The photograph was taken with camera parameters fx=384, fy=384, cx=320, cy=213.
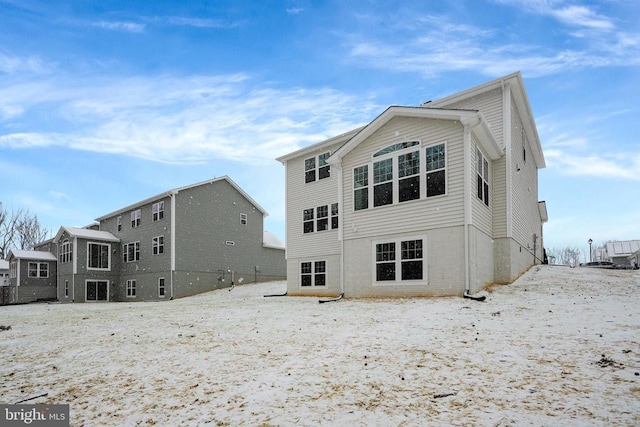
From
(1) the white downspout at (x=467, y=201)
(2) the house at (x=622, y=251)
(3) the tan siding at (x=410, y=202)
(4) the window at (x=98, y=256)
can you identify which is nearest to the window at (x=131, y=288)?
(4) the window at (x=98, y=256)

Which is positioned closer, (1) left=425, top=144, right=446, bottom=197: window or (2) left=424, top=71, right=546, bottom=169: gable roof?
(1) left=425, top=144, right=446, bottom=197: window

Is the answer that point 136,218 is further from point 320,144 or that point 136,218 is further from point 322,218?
point 320,144

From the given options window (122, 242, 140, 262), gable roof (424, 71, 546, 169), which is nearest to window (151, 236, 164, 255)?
window (122, 242, 140, 262)

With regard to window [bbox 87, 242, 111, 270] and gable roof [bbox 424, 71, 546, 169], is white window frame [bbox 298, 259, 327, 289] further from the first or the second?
window [bbox 87, 242, 111, 270]

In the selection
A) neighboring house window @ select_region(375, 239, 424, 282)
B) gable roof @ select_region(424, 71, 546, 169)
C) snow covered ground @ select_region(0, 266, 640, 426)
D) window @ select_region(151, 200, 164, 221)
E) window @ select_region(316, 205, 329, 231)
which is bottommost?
snow covered ground @ select_region(0, 266, 640, 426)

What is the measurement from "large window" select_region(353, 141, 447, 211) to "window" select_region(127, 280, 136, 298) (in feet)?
74.3

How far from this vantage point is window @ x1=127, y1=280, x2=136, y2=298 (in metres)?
30.5

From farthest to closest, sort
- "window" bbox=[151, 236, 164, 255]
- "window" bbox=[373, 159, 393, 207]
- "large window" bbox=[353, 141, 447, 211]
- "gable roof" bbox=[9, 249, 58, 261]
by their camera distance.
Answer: "gable roof" bbox=[9, 249, 58, 261] → "window" bbox=[151, 236, 164, 255] → "window" bbox=[373, 159, 393, 207] → "large window" bbox=[353, 141, 447, 211]

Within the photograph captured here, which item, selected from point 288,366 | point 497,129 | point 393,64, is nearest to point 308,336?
point 288,366

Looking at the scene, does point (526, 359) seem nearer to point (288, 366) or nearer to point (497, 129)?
point (288, 366)

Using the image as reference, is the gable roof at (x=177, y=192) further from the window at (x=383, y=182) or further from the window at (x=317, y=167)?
the window at (x=383, y=182)

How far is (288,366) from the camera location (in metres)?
6.15

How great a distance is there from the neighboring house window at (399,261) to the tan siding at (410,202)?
530 mm

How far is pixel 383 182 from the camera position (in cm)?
1505
